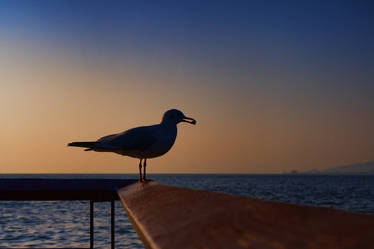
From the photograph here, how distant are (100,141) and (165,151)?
0.77 m

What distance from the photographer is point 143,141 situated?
17.9 ft

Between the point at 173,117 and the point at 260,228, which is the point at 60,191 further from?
the point at 260,228

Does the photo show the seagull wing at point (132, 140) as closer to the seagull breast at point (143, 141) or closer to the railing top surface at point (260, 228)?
the seagull breast at point (143, 141)

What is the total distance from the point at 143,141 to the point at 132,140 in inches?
6.0

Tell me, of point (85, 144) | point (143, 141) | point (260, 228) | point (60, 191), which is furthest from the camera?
point (60, 191)

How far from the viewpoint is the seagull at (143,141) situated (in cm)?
546

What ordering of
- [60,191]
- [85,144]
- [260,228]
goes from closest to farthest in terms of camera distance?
[260,228] → [85,144] → [60,191]

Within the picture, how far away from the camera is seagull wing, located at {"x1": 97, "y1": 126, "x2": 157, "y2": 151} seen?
5.46m

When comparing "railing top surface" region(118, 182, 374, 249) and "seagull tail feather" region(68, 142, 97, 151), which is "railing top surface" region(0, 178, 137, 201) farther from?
"railing top surface" region(118, 182, 374, 249)

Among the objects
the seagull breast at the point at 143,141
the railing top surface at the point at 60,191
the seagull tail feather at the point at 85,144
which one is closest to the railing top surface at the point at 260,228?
the seagull breast at the point at 143,141

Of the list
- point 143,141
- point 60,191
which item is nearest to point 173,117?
point 143,141

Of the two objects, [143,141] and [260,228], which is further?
[143,141]

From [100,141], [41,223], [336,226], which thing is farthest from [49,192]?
[41,223]

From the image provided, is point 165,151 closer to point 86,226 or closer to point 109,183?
point 109,183
